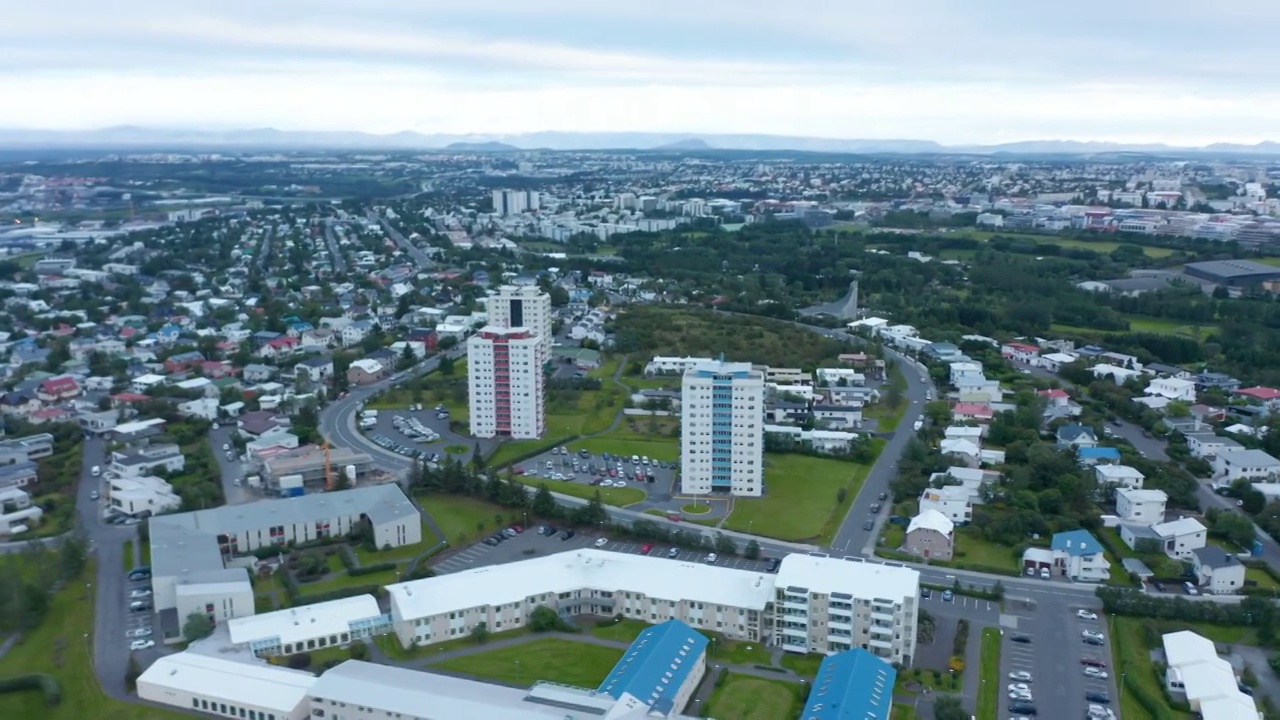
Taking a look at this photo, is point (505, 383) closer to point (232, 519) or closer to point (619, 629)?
point (232, 519)

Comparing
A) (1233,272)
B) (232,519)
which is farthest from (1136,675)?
(1233,272)

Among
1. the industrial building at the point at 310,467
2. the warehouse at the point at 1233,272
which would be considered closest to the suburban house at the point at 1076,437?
the industrial building at the point at 310,467

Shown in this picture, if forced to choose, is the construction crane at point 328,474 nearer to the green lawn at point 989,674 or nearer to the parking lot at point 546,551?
the parking lot at point 546,551

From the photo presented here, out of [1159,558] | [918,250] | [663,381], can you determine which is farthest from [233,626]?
[918,250]

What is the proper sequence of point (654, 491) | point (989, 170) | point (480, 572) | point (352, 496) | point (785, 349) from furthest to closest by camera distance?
point (989, 170), point (785, 349), point (654, 491), point (352, 496), point (480, 572)

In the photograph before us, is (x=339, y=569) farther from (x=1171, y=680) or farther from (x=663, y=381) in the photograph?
(x=663, y=381)

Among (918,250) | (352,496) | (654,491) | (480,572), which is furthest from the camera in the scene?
(918,250)
